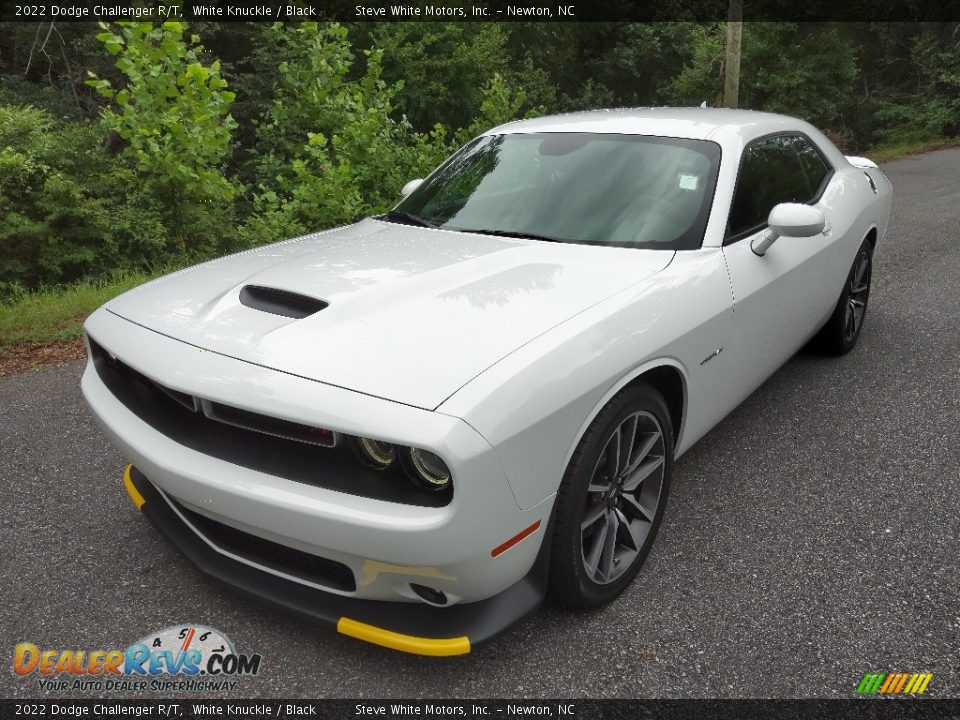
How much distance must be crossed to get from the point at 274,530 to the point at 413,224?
1832mm

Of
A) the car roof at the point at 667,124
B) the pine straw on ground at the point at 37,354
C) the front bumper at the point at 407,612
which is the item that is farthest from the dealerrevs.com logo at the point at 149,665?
the pine straw on ground at the point at 37,354

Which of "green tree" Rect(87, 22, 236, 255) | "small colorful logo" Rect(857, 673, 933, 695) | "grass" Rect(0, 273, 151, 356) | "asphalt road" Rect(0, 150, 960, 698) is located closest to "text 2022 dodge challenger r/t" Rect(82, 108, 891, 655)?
"asphalt road" Rect(0, 150, 960, 698)

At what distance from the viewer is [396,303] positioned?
8.01ft

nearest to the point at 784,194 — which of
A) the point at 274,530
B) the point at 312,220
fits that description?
the point at 274,530

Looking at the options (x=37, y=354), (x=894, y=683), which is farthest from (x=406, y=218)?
(x=37, y=354)

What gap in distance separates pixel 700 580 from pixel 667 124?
204cm

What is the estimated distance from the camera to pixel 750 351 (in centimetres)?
316

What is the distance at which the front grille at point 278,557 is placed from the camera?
215 centimetres

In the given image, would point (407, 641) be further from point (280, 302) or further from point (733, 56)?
point (733, 56)

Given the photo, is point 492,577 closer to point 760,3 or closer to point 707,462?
point 707,462

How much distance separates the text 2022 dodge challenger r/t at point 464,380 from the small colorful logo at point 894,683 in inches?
29.2

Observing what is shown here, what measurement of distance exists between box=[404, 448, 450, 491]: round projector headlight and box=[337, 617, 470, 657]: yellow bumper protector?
1.38ft

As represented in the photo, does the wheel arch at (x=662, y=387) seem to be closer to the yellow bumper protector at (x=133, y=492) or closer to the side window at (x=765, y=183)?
the side window at (x=765, y=183)

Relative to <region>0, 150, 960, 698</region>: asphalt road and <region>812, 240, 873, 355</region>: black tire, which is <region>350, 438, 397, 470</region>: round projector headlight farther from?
<region>812, 240, 873, 355</region>: black tire
